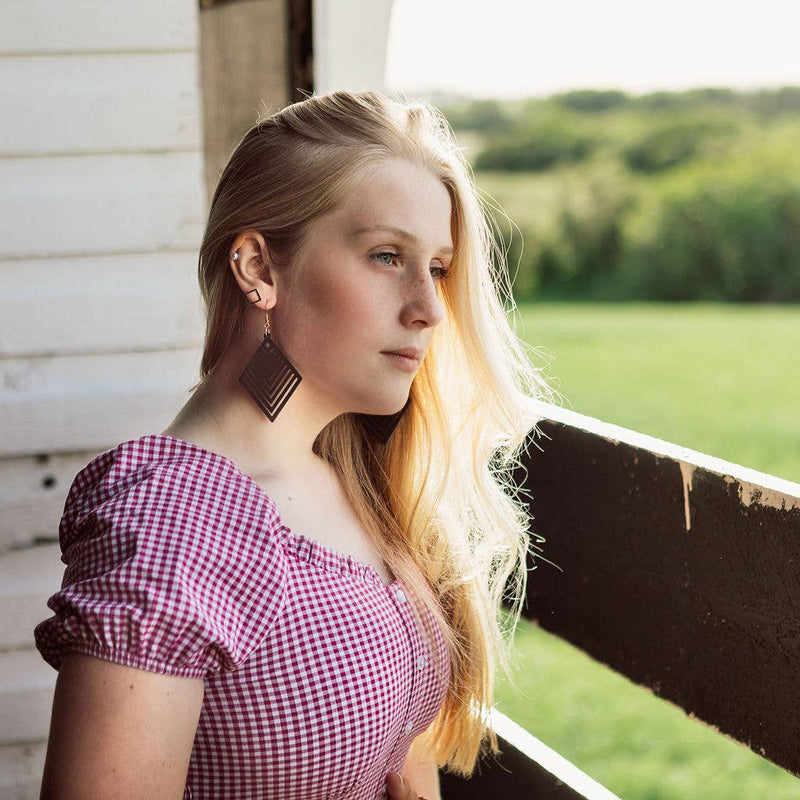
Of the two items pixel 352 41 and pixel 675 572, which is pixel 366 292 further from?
pixel 352 41

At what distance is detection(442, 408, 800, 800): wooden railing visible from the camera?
1.27m

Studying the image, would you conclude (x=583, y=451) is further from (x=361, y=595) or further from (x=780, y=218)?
(x=780, y=218)

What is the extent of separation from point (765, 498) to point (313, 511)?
0.56 metres

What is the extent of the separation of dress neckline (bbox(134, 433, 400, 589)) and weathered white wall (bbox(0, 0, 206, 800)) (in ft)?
2.75

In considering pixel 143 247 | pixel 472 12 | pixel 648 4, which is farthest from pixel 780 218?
pixel 143 247

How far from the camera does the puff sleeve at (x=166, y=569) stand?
1140 mm

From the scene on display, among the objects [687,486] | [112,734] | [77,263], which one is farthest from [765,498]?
[77,263]

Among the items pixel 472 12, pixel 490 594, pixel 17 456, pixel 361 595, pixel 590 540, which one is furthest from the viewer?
pixel 472 12

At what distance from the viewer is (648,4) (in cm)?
1991

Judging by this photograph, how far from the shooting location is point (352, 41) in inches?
91.3

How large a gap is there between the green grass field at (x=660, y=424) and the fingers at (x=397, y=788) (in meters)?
2.41

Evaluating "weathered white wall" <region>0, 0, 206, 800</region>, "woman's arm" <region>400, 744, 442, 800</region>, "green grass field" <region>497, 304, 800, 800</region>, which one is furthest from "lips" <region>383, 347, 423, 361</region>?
"green grass field" <region>497, 304, 800, 800</region>

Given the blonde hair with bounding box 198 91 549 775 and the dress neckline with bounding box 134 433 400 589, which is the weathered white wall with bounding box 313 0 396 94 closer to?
the blonde hair with bounding box 198 91 549 775

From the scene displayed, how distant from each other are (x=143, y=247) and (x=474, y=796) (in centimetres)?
117
